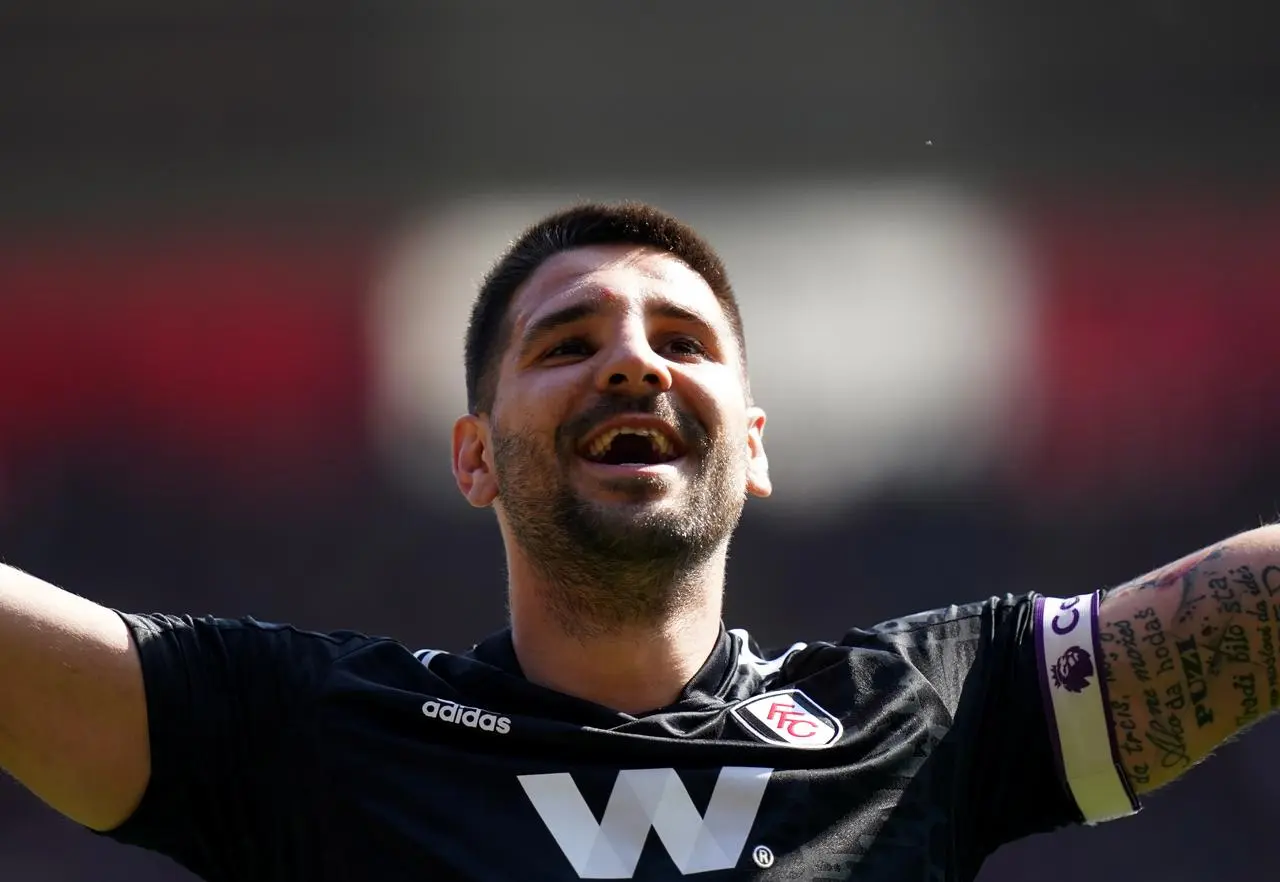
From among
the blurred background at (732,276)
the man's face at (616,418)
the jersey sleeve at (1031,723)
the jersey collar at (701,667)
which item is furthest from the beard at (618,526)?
the blurred background at (732,276)

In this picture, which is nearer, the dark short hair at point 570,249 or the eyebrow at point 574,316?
the eyebrow at point 574,316

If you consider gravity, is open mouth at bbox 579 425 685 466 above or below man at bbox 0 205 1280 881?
above

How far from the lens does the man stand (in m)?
2.00

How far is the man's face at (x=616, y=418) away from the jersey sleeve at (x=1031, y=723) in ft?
1.42

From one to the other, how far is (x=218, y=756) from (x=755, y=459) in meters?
1.06

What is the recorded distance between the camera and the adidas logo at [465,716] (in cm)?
214

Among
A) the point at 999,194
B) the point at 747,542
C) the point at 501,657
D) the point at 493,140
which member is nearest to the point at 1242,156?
the point at 999,194

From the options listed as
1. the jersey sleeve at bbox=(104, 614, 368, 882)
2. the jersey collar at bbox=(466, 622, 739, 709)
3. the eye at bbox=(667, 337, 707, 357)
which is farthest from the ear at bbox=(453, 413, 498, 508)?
the jersey sleeve at bbox=(104, 614, 368, 882)

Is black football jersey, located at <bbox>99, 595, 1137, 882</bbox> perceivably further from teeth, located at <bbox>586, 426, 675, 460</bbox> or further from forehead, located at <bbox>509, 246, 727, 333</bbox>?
forehead, located at <bbox>509, 246, 727, 333</bbox>

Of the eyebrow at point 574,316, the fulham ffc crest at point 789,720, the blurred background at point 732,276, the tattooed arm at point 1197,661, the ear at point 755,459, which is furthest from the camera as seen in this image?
the blurred background at point 732,276

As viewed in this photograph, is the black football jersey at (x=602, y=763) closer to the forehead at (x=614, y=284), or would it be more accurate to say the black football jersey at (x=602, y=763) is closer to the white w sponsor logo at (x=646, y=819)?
the white w sponsor logo at (x=646, y=819)

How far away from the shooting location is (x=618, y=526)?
86.9 inches

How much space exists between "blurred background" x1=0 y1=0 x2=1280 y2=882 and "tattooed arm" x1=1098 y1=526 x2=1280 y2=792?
376 centimetres

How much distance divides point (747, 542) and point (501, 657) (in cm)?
380
